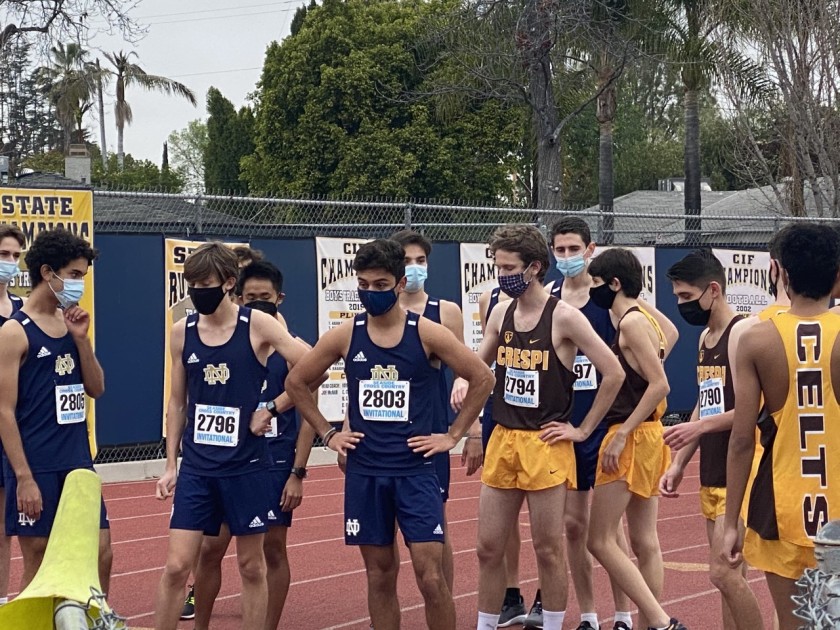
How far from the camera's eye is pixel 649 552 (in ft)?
24.1

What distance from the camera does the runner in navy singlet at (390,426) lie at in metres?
6.21

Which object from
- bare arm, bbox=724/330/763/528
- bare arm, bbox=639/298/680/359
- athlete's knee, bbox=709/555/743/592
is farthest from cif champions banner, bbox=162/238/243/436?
bare arm, bbox=724/330/763/528

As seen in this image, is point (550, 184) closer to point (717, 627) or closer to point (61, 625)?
point (717, 627)

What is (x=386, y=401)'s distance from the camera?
247 inches

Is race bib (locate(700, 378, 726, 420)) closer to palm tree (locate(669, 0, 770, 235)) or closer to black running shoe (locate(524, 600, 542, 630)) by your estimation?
black running shoe (locate(524, 600, 542, 630))

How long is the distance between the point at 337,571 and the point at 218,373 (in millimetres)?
3309

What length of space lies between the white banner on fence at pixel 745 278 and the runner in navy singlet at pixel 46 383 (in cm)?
1281

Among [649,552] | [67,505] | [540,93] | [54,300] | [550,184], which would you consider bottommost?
[649,552]

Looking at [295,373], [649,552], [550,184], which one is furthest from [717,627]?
[550,184]

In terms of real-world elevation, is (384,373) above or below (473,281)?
below

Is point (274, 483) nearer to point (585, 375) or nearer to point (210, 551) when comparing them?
point (210, 551)

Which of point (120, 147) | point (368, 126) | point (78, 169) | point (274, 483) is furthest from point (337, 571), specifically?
point (120, 147)

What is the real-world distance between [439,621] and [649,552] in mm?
1622

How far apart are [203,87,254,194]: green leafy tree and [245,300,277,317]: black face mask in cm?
5267
